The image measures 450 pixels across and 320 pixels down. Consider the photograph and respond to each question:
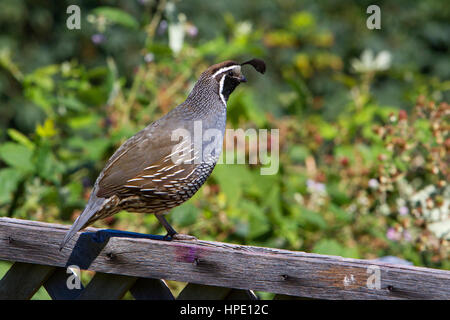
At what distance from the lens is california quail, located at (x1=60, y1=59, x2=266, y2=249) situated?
7.48ft

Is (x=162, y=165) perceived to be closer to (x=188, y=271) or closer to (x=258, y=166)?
(x=188, y=271)

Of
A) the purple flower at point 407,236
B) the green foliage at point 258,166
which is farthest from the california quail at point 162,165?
the purple flower at point 407,236

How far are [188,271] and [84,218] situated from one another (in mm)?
388

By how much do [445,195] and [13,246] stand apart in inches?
82.2

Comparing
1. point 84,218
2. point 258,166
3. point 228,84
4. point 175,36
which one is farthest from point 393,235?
point 84,218

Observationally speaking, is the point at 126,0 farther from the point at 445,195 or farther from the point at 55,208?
the point at 445,195

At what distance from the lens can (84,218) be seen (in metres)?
2.14

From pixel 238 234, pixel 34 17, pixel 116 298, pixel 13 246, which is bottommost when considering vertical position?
pixel 116 298

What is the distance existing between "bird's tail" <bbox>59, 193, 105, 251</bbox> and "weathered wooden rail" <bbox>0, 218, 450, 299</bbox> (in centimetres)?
6

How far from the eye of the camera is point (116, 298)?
2064 mm

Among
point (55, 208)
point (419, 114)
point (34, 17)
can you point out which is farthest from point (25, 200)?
point (34, 17)

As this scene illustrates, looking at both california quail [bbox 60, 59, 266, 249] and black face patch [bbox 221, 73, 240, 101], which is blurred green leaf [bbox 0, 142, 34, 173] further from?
black face patch [bbox 221, 73, 240, 101]

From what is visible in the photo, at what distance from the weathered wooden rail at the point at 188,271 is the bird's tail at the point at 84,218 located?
6 centimetres

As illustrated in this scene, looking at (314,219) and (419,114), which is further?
(314,219)
